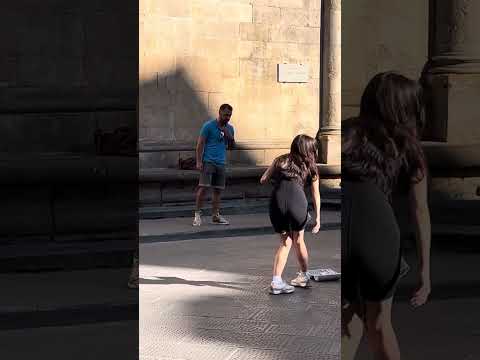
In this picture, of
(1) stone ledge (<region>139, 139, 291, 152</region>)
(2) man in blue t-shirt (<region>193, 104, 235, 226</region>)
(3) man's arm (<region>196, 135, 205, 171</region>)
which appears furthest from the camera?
(1) stone ledge (<region>139, 139, 291, 152</region>)

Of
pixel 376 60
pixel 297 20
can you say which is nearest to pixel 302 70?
pixel 297 20

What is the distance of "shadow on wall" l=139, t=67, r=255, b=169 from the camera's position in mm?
16141

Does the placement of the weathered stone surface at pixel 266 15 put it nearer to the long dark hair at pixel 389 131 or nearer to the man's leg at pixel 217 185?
the man's leg at pixel 217 185

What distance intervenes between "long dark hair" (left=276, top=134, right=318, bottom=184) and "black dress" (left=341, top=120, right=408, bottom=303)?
19.1 ft

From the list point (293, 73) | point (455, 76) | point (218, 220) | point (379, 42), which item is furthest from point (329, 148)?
point (455, 76)

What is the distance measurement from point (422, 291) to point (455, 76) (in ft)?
1.95

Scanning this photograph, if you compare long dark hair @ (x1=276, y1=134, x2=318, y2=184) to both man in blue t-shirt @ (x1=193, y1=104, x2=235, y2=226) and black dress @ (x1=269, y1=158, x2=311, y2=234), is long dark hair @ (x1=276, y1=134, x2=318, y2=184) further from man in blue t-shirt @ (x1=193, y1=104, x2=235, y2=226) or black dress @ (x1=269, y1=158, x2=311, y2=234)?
man in blue t-shirt @ (x1=193, y1=104, x2=235, y2=226)

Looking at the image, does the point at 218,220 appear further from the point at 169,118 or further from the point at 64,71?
the point at 64,71

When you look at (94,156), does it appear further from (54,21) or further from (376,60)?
(376,60)

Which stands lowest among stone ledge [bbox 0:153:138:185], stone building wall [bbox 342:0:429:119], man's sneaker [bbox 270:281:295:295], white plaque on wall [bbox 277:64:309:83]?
man's sneaker [bbox 270:281:295:295]

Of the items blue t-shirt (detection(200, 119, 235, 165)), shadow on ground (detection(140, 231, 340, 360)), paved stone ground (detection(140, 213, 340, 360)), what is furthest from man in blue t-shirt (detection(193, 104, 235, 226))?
shadow on ground (detection(140, 231, 340, 360))

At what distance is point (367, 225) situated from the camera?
2664 millimetres

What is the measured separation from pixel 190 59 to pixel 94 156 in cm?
1394

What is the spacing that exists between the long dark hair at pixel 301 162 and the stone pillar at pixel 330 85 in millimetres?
8480
